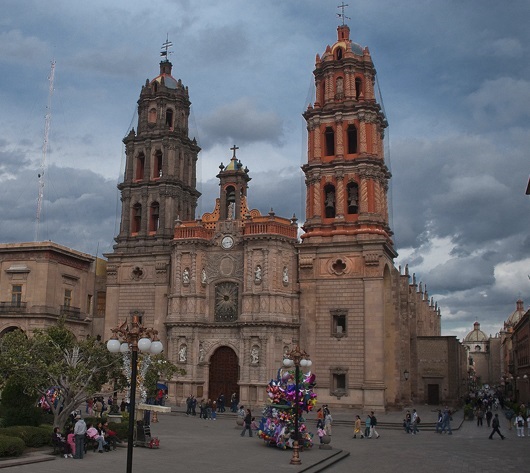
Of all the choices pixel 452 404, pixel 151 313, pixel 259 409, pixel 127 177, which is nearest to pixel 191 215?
pixel 127 177

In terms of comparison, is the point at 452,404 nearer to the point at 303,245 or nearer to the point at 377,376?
the point at 377,376

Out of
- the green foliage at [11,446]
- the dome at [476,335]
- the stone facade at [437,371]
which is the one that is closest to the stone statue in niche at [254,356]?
the stone facade at [437,371]

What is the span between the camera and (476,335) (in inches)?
7111

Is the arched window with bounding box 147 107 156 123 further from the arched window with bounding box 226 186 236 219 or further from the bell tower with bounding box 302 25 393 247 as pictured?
the bell tower with bounding box 302 25 393 247

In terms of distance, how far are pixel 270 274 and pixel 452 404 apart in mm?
21772

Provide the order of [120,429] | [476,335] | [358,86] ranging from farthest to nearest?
[476,335] < [358,86] < [120,429]

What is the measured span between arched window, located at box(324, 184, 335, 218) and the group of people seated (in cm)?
2703

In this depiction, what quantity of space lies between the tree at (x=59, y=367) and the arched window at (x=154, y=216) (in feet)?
82.5

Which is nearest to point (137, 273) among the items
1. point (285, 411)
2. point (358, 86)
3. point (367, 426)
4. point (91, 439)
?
point (358, 86)

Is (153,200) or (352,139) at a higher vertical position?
(352,139)

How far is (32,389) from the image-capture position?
25.3 m

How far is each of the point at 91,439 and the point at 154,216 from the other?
31.2 meters

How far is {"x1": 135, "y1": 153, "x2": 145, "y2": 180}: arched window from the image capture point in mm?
55344

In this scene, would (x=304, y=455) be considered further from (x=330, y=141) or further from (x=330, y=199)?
(x=330, y=141)
